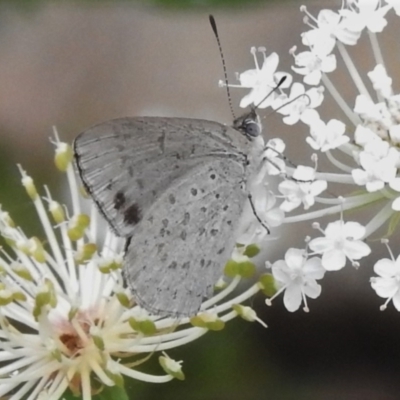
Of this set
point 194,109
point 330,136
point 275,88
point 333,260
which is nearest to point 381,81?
point 330,136

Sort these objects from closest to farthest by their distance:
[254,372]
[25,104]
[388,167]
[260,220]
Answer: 1. [388,167]
2. [260,220]
3. [254,372]
4. [25,104]

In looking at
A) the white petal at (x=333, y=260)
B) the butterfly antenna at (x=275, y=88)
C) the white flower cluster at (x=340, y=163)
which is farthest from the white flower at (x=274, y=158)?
the white petal at (x=333, y=260)

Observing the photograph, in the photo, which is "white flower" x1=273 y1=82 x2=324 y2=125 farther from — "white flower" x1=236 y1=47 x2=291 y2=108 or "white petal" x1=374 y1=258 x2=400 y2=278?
"white petal" x1=374 y1=258 x2=400 y2=278

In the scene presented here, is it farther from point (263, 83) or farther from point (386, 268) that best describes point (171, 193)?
point (386, 268)

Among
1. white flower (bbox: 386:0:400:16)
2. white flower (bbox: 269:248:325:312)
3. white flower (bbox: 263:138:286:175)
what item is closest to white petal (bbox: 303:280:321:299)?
white flower (bbox: 269:248:325:312)

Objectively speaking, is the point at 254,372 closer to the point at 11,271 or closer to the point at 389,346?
the point at 389,346

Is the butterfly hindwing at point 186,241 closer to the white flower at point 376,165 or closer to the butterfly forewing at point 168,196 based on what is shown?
the butterfly forewing at point 168,196

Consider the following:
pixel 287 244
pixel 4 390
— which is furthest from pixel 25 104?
pixel 4 390
